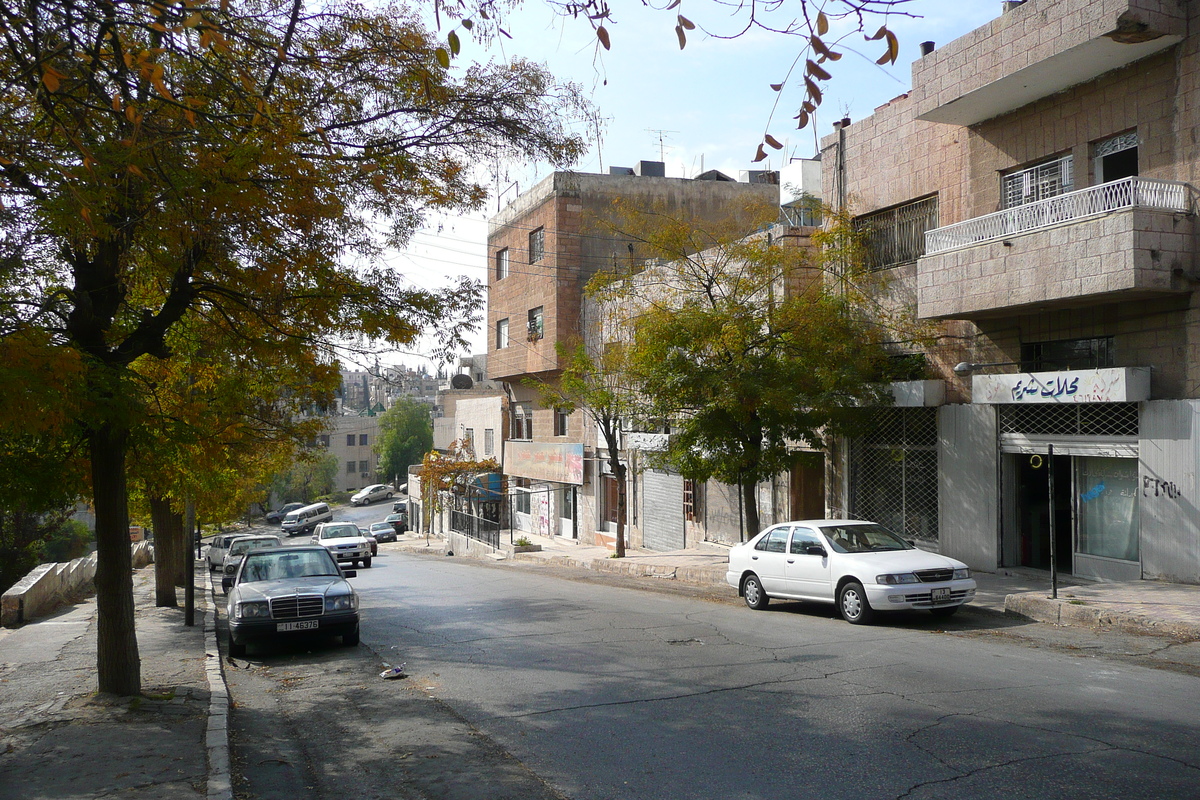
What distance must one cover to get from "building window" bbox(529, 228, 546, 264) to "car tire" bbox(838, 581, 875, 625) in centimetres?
2263

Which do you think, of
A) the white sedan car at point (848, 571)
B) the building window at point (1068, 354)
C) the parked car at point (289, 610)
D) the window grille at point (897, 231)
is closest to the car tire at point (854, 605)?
the white sedan car at point (848, 571)

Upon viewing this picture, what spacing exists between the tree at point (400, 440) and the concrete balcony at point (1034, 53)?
81435 millimetres

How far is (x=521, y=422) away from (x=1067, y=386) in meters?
28.2

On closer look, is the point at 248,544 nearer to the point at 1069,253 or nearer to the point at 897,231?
the point at 897,231

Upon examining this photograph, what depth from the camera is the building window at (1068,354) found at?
1500 cm

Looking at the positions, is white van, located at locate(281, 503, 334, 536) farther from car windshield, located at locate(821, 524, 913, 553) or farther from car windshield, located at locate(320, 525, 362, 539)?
car windshield, located at locate(821, 524, 913, 553)

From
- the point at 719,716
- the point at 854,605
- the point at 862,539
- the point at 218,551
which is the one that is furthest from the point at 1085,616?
the point at 218,551

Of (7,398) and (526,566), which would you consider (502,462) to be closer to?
(526,566)

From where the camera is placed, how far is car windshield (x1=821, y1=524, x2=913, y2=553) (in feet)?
44.3

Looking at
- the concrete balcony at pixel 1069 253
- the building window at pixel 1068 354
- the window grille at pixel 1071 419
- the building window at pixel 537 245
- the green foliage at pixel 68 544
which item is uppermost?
the building window at pixel 537 245

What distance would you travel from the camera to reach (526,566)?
1144 inches

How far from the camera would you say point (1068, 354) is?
15.7m

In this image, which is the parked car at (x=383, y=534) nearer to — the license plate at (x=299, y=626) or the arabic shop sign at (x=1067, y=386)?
the license plate at (x=299, y=626)

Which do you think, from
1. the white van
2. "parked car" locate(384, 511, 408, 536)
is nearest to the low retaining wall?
"parked car" locate(384, 511, 408, 536)
